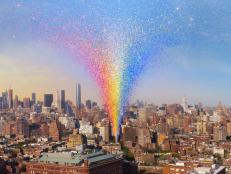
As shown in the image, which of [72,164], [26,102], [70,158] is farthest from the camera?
[26,102]

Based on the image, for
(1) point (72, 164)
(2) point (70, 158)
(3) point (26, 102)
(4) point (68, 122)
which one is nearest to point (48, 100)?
(3) point (26, 102)

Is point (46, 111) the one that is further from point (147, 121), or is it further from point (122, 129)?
point (122, 129)

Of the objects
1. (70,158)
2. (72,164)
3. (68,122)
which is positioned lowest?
(72,164)

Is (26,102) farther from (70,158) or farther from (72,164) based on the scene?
(72,164)

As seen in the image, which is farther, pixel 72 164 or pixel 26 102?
pixel 26 102

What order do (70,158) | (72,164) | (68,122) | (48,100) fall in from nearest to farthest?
(72,164)
(70,158)
(68,122)
(48,100)

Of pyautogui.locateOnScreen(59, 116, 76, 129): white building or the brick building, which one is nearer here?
the brick building

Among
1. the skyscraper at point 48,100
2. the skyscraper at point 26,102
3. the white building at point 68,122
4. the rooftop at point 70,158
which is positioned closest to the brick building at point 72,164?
the rooftop at point 70,158

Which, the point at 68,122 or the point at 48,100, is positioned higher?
the point at 48,100

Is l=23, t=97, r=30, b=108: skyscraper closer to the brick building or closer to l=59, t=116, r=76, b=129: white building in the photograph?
l=59, t=116, r=76, b=129: white building

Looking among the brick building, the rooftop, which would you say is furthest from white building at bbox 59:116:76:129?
the rooftop

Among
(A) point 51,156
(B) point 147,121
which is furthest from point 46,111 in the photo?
(A) point 51,156
